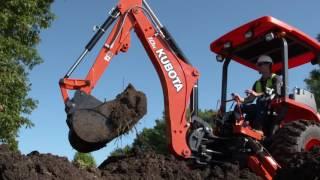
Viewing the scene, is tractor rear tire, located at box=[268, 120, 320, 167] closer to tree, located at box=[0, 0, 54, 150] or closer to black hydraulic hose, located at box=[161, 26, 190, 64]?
black hydraulic hose, located at box=[161, 26, 190, 64]

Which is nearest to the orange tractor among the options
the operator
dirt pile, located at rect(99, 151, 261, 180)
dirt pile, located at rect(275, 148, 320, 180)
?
the operator

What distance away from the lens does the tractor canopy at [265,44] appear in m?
7.45

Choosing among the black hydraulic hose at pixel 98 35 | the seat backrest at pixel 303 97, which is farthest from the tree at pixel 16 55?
the seat backrest at pixel 303 97

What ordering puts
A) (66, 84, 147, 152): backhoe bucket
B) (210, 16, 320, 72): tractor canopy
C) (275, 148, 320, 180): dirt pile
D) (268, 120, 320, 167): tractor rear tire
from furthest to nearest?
1. (210, 16, 320, 72): tractor canopy
2. (268, 120, 320, 167): tractor rear tire
3. (66, 84, 147, 152): backhoe bucket
4. (275, 148, 320, 180): dirt pile

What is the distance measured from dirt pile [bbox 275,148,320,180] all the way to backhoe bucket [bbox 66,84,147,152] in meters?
2.01

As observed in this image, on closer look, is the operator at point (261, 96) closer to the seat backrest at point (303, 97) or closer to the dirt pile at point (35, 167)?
the seat backrest at point (303, 97)

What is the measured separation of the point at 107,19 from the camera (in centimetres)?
770

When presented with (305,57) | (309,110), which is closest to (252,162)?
(309,110)

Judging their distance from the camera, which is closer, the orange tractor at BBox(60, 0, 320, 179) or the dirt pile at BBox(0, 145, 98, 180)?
the dirt pile at BBox(0, 145, 98, 180)

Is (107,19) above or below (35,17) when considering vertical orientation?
below

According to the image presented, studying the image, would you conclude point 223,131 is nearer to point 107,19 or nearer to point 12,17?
point 107,19

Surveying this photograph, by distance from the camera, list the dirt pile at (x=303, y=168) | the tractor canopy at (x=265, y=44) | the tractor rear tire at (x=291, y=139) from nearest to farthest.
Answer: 1. the dirt pile at (x=303, y=168)
2. the tractor rear tire at (x=291, y=139)
3. the tractor canopy at (x=265, y=44)

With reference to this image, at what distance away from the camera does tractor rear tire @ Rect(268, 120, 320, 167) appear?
6.79 meters

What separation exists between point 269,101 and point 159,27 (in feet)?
6.16
